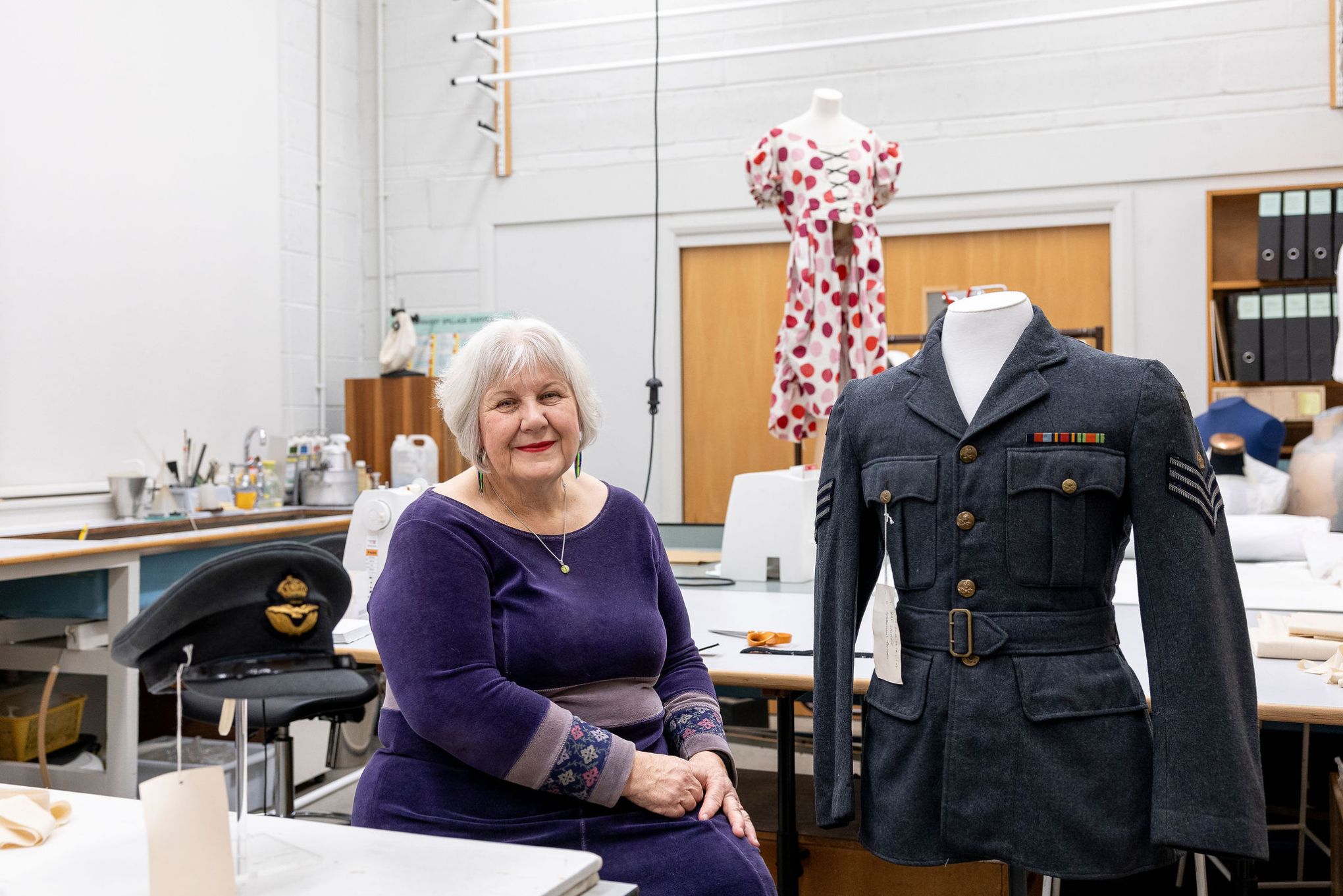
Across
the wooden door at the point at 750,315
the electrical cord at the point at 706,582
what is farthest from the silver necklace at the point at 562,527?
the wooden door at the point at 750,315

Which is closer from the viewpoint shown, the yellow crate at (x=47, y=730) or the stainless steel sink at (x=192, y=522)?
the yellow crate at (x=47, y=730)

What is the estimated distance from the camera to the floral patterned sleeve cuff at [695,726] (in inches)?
66.2

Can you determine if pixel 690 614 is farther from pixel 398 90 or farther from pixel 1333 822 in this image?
pixel 398 90

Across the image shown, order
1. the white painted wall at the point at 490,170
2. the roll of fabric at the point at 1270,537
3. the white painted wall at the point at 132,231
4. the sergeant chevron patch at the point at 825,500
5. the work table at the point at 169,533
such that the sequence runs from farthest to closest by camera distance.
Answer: the white painted wall at the point at 490,170 → the white painted wall at the point at 132,231 → the roll of fabric at the point at 1270,537 → the work table at the point at 169,533 → the sergeant chevron patch at the point at 825,500

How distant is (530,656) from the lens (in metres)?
1.57

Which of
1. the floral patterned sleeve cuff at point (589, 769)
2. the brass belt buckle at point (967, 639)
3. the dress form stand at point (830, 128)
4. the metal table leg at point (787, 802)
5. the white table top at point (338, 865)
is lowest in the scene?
the metal table leg at point (787, 802)

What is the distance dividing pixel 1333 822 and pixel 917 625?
1109mm

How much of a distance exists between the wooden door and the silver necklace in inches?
151

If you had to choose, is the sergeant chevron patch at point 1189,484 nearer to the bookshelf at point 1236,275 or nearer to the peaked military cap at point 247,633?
the peaked military cap at point 247,633

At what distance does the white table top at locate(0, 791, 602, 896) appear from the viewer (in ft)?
3.33

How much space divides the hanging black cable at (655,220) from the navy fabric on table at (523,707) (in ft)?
13.2

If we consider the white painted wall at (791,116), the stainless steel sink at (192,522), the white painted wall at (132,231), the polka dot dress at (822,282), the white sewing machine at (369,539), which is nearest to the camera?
the white sewing machine at (369,539)

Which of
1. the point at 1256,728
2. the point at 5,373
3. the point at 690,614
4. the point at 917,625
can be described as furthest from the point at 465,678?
the point at 5,373

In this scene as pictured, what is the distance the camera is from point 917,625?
1497 mm
